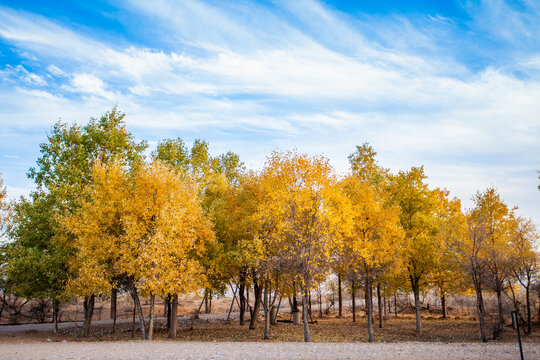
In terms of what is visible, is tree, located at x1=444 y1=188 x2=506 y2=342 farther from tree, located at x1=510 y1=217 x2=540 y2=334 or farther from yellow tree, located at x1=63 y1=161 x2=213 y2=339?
yellow tree, located at x1=63 y1=161 x2=213 y2=339

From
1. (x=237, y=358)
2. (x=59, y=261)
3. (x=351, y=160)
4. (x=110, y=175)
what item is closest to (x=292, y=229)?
(x=237, y=358)

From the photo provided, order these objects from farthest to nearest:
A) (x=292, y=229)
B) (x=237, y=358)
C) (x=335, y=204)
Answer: (x=335, y=204) < (x=292, y=229) < (x=237, y=358)

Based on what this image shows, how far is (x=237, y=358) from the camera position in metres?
13.9

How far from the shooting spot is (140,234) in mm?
22203

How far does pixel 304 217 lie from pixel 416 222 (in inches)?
521

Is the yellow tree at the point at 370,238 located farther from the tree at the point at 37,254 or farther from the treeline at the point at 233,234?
the tree at the point at 37,254

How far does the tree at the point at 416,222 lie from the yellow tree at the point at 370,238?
3.95 metres

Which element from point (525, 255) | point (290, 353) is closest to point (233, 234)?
point (290, 353)

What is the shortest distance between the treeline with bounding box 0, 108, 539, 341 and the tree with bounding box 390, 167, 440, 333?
4.0 inches

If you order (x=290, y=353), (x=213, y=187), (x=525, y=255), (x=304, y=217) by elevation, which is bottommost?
(x=290, y=353)

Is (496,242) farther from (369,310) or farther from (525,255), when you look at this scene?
(369,310)

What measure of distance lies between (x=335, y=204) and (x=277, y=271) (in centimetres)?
550

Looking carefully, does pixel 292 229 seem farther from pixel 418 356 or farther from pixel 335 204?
pixel 418 356

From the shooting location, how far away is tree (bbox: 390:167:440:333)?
94.6 feet
